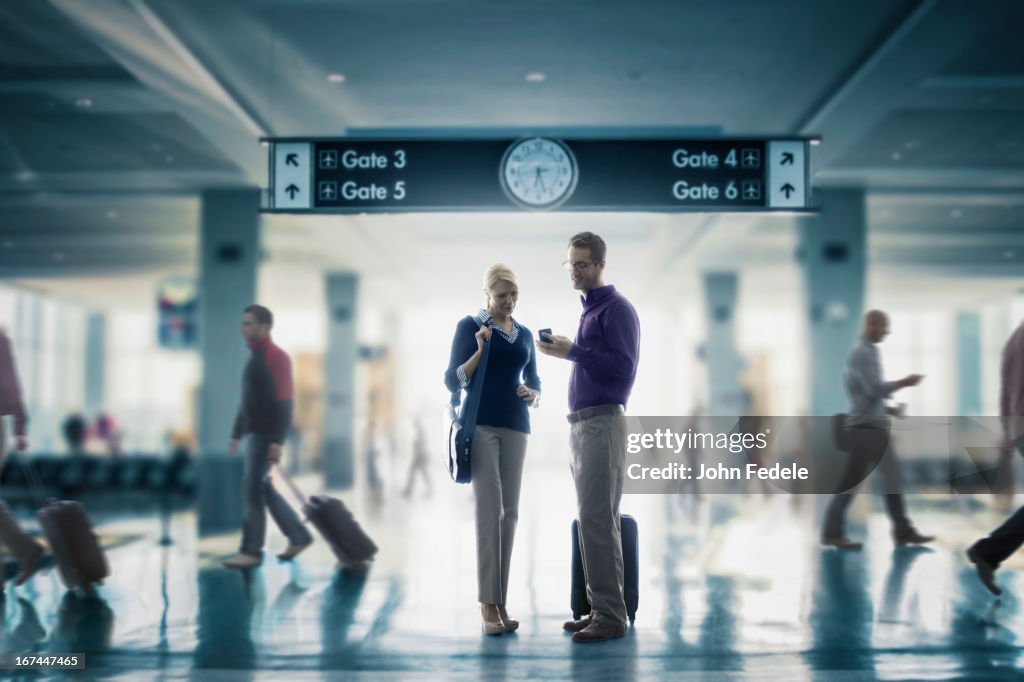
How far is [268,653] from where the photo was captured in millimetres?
3797

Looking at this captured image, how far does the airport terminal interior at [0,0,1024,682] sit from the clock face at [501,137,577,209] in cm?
2

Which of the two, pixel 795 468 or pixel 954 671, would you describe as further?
pixel 795 468

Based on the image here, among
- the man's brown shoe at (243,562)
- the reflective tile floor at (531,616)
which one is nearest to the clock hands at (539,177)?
the reflective tile floor at (531,616)

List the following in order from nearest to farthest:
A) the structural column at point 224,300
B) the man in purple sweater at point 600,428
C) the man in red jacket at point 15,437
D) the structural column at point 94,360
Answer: the man in purple sweater at point 600,428 < the man in red jacket at point 15,437 < the structural column at point 224,300 < the structural column at point 94,360

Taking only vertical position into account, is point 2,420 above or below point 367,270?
below

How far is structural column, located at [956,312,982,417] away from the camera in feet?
96.3

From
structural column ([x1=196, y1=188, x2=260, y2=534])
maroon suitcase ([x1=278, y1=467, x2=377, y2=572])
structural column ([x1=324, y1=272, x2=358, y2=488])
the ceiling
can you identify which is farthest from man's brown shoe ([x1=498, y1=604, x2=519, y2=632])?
structural column ([x1=324, y1=272, x2=358, y2=488])

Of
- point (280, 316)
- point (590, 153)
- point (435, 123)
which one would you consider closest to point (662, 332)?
point (280, 316)

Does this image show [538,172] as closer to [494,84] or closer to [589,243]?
[589,243]

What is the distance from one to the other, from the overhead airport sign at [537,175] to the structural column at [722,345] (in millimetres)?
13299

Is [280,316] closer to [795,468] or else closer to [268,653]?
[795,468]

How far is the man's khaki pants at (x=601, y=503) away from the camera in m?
3.89

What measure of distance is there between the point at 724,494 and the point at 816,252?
3680 millimetres

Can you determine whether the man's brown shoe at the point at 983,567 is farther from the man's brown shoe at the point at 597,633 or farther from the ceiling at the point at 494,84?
the ceiling at the point at 494,84
